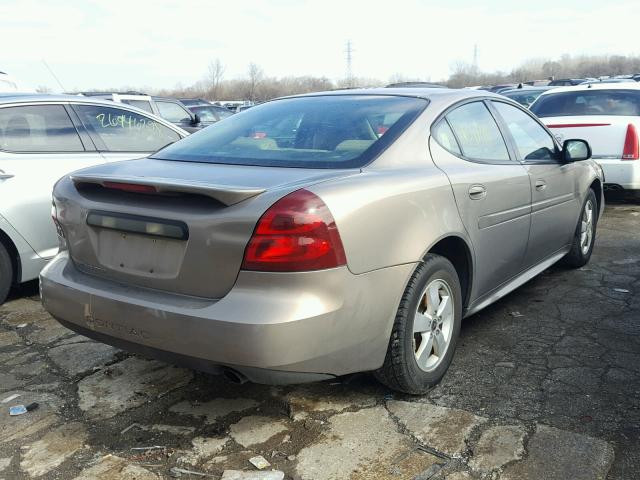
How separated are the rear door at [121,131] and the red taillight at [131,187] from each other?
2.58 metres

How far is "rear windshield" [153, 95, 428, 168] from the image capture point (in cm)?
299

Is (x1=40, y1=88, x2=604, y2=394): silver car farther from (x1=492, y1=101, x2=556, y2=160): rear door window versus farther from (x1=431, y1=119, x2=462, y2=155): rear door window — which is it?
(x1=492, y1=101, x2=556, y2=160): rear door window

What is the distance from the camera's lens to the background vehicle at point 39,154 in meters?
4.43

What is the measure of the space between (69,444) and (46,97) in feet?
10.5

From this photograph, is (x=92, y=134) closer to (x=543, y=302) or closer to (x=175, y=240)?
(x=175, y=240)

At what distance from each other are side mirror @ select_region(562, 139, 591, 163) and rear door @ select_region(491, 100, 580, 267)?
0.06m

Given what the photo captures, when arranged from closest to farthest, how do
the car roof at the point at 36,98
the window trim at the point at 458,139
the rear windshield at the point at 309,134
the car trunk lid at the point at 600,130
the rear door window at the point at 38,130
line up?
the rear windshield at the point at 309,134, the window trim at the point at 458,139, the rear door window at the point at 38,130, the car roof at the point at 36,98, the car trunk lid at the point at 600,130

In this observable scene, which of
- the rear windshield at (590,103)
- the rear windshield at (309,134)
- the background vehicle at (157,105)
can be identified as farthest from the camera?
the background vehicle at (157,105)

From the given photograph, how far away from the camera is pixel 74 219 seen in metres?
2.90

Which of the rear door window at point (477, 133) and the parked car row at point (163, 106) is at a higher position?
the rear door window at point (477, 133)

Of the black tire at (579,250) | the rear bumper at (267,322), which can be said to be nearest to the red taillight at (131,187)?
the rear bumper at (267,322)

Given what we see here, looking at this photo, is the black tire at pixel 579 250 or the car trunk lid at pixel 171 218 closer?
the car trunk lid at pixel 171 218

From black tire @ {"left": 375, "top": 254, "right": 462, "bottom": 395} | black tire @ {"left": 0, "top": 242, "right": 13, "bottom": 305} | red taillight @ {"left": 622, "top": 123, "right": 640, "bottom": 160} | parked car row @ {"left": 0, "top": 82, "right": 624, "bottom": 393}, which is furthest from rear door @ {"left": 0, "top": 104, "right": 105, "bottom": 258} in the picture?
red taillight @ {"left": 622, "top": 123, "right": 640, "bottom": 160}

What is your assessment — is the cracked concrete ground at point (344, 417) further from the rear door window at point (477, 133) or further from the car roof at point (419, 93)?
the car roof at point (419, 93)
